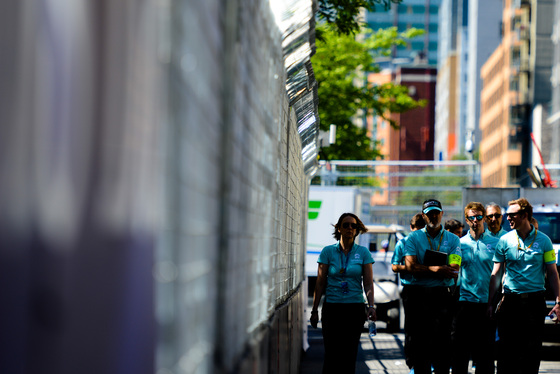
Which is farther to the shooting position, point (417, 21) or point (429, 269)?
point (417, 21)

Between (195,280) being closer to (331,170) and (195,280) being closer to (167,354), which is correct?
(167,354)

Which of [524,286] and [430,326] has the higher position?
[524,286]

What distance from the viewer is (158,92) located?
1.69 metres

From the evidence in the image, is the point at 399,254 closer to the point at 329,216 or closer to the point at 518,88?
the point at 329,216

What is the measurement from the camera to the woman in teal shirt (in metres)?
7.99

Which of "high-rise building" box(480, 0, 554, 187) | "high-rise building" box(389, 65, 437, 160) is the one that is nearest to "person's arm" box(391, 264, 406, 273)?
"high-rise building" box(480, 0, 554, 187)

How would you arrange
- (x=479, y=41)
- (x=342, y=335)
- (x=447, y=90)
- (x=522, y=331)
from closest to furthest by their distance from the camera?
(x=342, y=335)
(x=522, y=331)
(x=479, y=41)
(x=447, y=90)

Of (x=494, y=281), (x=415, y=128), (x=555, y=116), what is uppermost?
(x=415, y=128)

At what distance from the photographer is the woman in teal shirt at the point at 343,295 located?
7992 millimetres

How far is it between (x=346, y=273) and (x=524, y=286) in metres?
1.56

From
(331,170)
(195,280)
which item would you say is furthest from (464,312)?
(331,170)

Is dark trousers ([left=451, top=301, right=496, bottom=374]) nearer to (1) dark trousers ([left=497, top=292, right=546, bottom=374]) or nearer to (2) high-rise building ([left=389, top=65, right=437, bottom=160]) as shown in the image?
(1) dark trousers ([left=497, top=292, right=546, bottom=374])

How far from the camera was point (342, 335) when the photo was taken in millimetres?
8000

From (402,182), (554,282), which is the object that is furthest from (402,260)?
(402,182)
